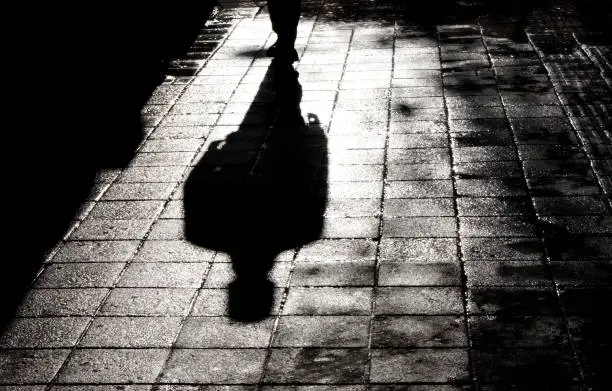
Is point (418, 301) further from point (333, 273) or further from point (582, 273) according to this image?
point (582, 273)

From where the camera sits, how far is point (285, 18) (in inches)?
377

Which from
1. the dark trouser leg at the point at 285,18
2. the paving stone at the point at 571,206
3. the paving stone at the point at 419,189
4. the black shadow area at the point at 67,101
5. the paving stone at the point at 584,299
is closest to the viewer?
the paving stone at the point at 584,299

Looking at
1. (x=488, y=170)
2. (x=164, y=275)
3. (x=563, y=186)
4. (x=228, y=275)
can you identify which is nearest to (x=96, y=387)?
(x=164, y=275)

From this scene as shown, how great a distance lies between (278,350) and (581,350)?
1.85m

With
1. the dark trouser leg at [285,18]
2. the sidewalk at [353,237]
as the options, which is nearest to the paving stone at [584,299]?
the sidewalk at [353,237]

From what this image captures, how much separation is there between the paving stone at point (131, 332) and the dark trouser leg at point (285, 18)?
5.46 metres

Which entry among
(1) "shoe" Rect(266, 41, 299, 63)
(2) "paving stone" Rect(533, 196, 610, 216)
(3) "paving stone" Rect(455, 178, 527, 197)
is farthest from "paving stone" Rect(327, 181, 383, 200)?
(1) "shoe" Rect(266, 41, 299, 63)

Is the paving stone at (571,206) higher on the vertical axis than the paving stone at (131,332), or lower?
higher

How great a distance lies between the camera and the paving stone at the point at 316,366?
14.4ft

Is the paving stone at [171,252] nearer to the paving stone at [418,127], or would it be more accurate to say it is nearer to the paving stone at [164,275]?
the paving stone at [164,275]

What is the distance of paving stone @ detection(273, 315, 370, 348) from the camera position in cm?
471

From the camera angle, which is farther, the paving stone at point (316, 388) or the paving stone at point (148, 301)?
the paving stone at point (148, 301)

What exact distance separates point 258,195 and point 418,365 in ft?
9.03

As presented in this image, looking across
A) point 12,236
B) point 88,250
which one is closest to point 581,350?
point 88,250
